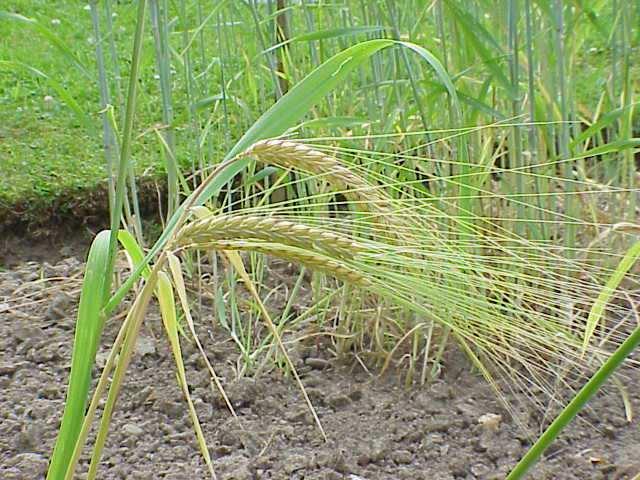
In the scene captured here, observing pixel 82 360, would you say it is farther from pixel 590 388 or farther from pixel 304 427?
pixel 304 427

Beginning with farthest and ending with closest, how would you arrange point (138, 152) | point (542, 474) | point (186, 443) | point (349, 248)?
point (138, 152) < point (186, 443) < point (542, 474) < point (349, 248)

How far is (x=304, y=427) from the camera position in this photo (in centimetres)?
139

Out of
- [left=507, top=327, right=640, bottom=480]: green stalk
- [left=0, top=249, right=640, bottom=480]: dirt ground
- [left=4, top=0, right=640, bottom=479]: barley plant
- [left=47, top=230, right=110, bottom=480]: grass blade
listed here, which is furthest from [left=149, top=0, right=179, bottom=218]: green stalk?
[left=507, top=327, right=640, bottom=480]: green stalk

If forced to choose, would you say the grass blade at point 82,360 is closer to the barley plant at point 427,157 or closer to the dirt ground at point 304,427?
the barley plant at point 427,157

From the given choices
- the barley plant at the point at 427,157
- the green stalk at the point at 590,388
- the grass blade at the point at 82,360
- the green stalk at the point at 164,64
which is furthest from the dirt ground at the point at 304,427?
the green stalk at the point at 590,388

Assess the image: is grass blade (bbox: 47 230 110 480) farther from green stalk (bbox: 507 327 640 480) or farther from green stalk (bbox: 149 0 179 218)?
green stalk (bbox: 149 0 179 218)

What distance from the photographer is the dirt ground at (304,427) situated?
1280 mm

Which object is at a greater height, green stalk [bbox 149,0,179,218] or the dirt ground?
green stalk [bbox 149,0,179,218]

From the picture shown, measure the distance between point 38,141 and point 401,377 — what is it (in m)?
1.50

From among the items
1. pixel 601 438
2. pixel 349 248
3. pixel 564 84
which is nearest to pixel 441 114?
pixel 564 84

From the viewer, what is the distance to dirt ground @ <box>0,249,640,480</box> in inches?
50.4

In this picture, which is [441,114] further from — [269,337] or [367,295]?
[269,337]

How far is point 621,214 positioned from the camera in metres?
1.69

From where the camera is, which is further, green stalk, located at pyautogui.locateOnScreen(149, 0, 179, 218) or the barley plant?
green stalk, located at pyautogui.locateOnScreen(149, 0, 179, 218)
